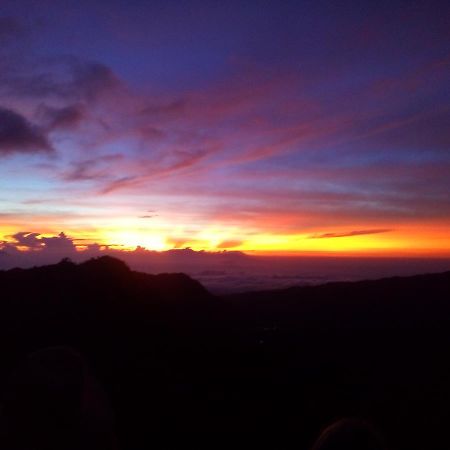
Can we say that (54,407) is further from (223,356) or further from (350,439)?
(223,356)

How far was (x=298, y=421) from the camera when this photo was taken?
11742mm

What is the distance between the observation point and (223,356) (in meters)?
16.0

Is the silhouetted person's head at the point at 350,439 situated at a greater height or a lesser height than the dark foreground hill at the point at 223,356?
greater

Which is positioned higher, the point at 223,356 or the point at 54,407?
the point at 54,407

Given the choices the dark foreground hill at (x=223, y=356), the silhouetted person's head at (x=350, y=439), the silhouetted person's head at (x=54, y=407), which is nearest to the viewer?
the silhouetted person's head at (x=350, y=439)

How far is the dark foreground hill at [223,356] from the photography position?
11391 millimetres

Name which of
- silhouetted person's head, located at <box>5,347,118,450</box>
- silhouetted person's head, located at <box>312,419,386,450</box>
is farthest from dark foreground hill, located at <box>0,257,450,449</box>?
silhouetted person's head, located at <box>312,419,386,450</box>

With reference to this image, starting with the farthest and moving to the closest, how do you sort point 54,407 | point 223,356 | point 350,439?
1. point 223,356
2. point 54,407
3. point 350,439

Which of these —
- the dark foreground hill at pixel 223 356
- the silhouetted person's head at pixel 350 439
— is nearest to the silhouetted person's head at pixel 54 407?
the silhouetted person's head at pixel 350 439

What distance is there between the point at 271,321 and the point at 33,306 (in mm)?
12128

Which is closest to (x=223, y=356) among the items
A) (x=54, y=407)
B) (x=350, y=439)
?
(x=54, y=407)

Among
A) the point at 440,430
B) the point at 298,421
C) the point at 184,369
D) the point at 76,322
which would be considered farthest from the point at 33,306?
the point at 440,430

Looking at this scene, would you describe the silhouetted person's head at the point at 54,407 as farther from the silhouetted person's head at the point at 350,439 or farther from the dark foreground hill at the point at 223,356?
the dark foreground hill at the point at 223,356

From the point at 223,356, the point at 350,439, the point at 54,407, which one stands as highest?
the point at 350,439
